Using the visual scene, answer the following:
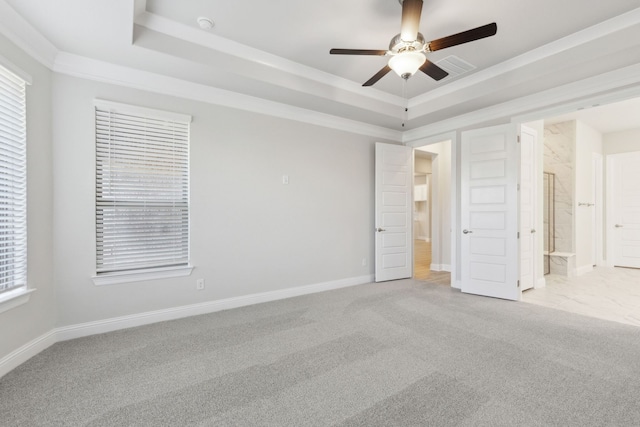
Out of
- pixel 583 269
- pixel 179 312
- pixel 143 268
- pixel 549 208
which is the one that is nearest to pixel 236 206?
pixel 143 268

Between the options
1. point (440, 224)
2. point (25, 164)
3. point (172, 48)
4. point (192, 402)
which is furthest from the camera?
point (440, 224)

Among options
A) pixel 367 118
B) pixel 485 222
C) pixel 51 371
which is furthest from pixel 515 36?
pixel 51 371

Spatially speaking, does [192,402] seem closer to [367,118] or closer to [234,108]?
[234,108]

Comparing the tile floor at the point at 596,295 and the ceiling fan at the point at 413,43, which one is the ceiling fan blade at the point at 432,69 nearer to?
the ceiling fan at the point at 413,43

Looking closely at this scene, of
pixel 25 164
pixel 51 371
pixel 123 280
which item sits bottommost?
pixel 51 371

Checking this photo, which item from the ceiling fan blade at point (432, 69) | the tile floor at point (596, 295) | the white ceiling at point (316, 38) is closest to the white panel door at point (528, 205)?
the tile floor at point (596, 295)

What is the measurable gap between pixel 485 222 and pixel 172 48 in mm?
4431

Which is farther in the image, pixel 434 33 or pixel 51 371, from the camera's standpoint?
pixel 434 33

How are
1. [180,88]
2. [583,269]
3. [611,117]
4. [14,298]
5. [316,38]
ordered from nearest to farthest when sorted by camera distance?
[14,298]
[316,38]
[180,88]
[611,117]
[583,269]

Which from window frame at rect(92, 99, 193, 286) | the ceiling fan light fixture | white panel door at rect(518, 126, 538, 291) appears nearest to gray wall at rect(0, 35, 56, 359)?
window frame at rect(92, 99, 193, 286)

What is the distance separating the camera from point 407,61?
2.35m

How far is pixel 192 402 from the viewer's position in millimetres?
1887

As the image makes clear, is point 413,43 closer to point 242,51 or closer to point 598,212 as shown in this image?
point 242,51

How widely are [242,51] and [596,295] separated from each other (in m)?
5.77
